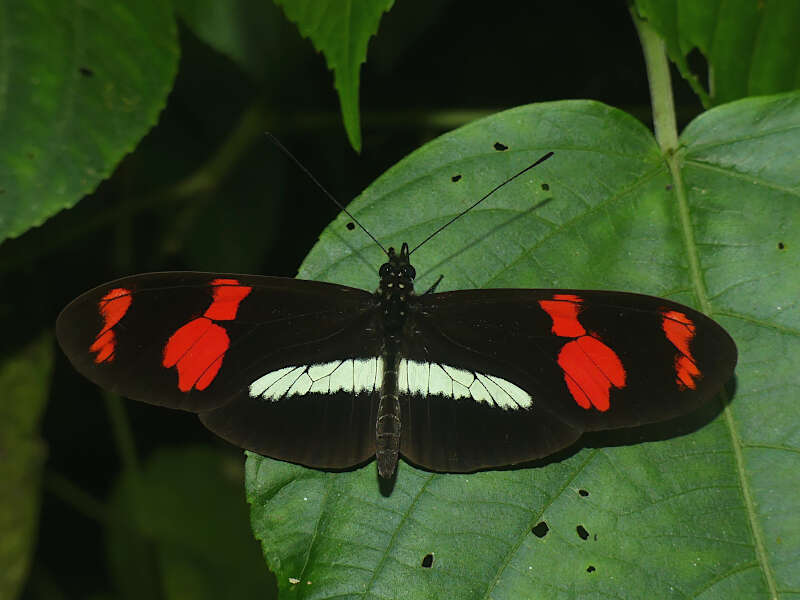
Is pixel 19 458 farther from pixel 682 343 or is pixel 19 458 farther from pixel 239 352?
pixel 682 343

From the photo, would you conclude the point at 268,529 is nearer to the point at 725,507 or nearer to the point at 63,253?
the point at 725,507

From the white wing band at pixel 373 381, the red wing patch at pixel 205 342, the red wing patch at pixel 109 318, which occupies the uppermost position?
the red wing patch at pixel 109 318

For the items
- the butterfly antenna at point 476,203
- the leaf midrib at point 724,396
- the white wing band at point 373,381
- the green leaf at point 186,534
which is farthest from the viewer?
the green leaf at point 186,534

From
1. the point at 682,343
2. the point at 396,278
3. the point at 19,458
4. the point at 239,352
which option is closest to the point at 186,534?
the point at 19,458

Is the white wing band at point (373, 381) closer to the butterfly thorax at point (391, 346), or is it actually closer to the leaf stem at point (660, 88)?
the butterfly thorax at point (391, 346)

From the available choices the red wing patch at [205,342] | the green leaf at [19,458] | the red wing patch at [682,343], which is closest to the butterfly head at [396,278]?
the red wing patch at [205,342]

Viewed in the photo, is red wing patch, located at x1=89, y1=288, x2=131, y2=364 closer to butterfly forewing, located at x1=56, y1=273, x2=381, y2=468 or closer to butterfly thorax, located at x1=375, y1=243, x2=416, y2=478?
butterfly forewing, located at x1=56, y1=273, x2=381, y2=468
